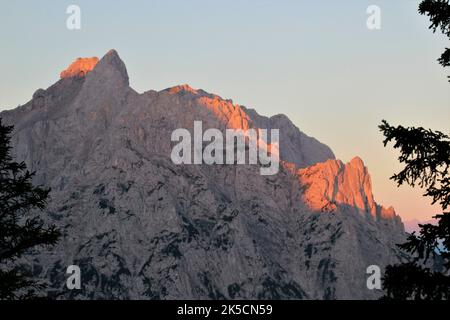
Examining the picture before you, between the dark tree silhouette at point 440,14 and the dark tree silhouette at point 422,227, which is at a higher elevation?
the dark tree silhouette at point 440,14

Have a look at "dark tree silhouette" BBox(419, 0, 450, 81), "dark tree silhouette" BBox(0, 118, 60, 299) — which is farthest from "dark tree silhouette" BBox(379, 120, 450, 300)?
"dark tree silhouette" BBox(0, 118, 60, 299)

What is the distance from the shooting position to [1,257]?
40625 mm

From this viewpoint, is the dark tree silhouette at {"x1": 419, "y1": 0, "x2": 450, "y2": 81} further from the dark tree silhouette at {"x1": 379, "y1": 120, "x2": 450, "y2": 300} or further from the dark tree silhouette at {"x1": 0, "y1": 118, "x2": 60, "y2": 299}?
the dark tree silhouette at {"x1": 0, "y1": 118, "x2": 60, "y2": 299}

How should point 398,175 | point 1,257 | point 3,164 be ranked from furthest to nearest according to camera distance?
point 3,164, point 1,257, point 398,175

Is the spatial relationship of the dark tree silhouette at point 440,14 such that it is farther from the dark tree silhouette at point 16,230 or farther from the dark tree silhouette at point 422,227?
the dark tree silhouette at point 16,230

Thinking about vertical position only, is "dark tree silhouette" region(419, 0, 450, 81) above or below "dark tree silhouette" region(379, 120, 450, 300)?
above

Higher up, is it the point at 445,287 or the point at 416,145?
the point at 416,145

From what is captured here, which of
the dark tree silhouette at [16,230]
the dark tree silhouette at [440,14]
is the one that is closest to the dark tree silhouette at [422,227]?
the dark tree silhouette at [440,14]
